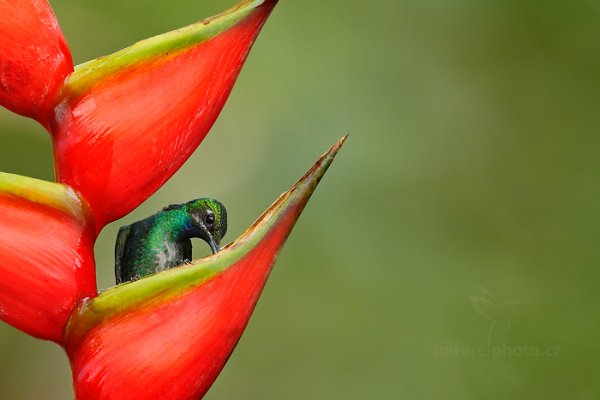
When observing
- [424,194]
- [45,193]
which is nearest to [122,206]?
[45,193]

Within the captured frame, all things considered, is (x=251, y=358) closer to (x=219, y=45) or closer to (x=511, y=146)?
(x=511, y=146)

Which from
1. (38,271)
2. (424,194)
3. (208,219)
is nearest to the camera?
(38,271)

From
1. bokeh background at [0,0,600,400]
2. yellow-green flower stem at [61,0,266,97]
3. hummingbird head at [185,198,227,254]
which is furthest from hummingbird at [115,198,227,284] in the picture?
bokeh background at [0,0,600,400]

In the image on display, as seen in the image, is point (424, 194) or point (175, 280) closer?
point (175, 280)

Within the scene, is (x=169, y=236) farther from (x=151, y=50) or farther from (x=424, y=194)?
(x=424, y=194)

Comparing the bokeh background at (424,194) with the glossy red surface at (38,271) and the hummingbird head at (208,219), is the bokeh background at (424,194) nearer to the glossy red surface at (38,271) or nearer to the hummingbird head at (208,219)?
the hummingbird head at (208,219)

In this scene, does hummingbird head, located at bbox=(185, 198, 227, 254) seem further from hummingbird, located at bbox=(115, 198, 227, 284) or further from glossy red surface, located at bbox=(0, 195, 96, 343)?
glossy red surface, located at bbox=(0, 195, 96, 343)
